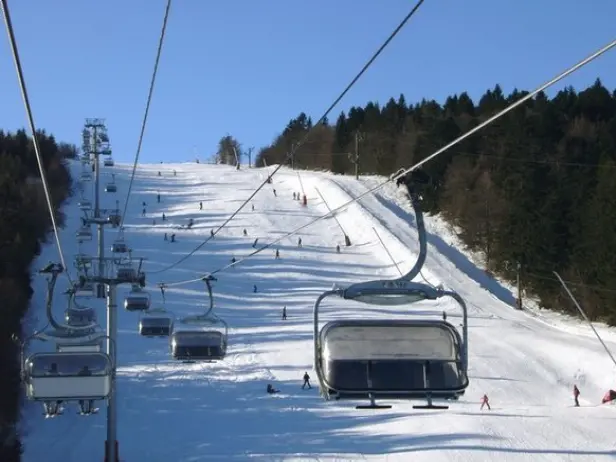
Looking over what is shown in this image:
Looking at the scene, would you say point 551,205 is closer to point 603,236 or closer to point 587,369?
point 603,236

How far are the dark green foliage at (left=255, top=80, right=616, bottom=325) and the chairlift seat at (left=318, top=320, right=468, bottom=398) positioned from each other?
3113 centimetres

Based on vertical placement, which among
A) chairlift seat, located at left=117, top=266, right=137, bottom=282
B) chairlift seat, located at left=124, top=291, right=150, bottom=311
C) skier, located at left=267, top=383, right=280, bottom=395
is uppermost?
chairlift seat, located at left=117, top=266, right=137, bottom=282

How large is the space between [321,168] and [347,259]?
4672cm

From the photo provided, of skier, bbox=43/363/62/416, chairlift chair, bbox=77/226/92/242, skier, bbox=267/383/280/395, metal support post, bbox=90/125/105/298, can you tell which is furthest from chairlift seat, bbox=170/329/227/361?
chairlift chair, bbox=77/226/92/242

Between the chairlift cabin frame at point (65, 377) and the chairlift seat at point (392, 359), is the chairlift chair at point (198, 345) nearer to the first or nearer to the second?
the chairlift cabin frame at point (65, 377)

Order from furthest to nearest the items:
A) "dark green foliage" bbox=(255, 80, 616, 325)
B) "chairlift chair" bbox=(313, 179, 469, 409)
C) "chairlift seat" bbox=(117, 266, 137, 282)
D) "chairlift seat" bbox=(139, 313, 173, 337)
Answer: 1. "dark green foliage" bbox=(255, 80, 616, 325)
2. "chairlift seat" bbox=(139, 313, 173, 337)
3. "chairlift seat" bbox=(117, 266, 137, 282)
4. "chairlift chair" bbox=(313, 179, 469, 409)

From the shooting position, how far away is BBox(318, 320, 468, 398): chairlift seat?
24.0 ft

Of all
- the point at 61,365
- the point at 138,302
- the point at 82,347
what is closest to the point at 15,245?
the point at 138,302

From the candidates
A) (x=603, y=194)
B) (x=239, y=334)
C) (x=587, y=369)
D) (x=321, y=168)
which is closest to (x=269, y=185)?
(x=321, y=168)

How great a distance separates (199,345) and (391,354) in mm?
7806

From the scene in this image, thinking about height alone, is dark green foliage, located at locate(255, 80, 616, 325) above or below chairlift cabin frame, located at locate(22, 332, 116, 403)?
above

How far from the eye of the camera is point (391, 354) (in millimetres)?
7758

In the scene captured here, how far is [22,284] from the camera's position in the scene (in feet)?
124

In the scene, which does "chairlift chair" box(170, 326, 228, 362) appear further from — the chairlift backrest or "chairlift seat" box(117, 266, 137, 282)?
the chairlift backrest
